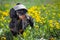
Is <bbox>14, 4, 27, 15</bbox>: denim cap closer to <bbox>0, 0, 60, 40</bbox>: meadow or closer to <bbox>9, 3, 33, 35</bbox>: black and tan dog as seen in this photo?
<bbox>9, 3, 33, 35</bbox>: black and tan dog

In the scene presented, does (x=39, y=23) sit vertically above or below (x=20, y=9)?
below

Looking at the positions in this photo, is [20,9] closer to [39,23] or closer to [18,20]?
[18,20]

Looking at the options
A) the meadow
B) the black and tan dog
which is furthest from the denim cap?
the meadow

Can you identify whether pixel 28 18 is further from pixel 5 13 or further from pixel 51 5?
pixel 51 5

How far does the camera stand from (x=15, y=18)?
1906 millimetres

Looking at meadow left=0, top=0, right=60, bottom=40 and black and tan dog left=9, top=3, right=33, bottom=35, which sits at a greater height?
black and tan dog left=9, top=3, right=33, bottom=35

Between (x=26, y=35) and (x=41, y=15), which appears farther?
(x=41, y=15)

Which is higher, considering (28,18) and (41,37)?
(28,18)

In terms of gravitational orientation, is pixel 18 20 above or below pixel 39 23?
above

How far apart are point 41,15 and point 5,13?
308 mm

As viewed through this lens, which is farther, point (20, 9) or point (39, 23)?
point (39, 23)

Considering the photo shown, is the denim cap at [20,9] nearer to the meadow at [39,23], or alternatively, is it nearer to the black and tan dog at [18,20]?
the black and tan dog at [18,20]

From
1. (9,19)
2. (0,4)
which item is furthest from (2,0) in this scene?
(9,19)

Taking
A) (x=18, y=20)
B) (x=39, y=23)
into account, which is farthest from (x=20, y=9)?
(x=39, y=23)
